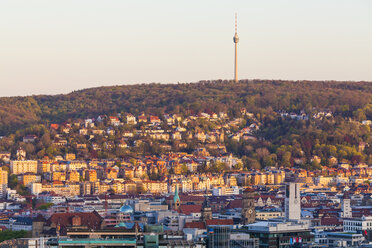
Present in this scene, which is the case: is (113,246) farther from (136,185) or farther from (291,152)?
(291,152)

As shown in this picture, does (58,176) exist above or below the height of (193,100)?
below

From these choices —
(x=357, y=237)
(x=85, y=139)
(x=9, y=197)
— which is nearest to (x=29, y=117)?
(x=85, y=139)

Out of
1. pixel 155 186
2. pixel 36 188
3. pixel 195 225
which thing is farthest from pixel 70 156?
pixel 195 225

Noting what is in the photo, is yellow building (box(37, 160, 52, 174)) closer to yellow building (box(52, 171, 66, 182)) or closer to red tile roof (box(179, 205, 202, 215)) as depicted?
yellow building (box(52, 171, 66, 182))

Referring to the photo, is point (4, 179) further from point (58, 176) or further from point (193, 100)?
point (193, 100)

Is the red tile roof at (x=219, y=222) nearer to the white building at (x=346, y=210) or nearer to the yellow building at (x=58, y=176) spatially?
the white building at (x=346, y=210)

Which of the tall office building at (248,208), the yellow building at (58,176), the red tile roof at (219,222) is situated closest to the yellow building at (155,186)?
the yellow building at (58,176)
